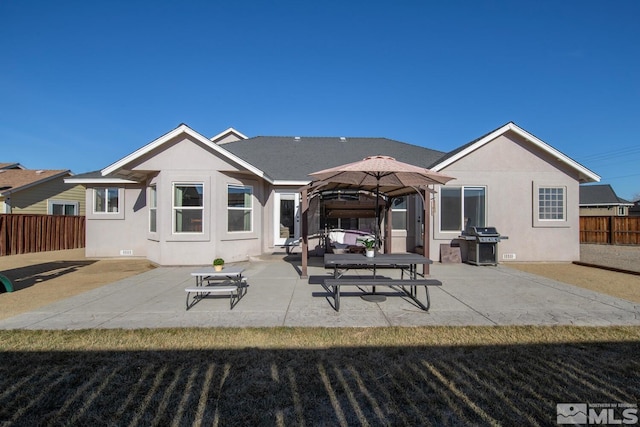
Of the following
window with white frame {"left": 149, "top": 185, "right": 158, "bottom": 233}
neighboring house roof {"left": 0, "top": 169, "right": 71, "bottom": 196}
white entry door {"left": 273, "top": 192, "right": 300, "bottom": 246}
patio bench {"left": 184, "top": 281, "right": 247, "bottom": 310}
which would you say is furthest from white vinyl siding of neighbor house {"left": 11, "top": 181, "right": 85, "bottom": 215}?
patio bench {"left": 184, "top": 281, "right": 247, "bottom": 310}

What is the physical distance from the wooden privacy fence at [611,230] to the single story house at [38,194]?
34654 mm

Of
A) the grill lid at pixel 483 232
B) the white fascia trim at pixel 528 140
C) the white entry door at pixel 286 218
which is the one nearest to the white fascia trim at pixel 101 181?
the white entry door at pixel 286 218

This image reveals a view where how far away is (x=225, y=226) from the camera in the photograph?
35.2 ft

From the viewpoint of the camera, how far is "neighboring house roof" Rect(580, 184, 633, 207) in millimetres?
30766

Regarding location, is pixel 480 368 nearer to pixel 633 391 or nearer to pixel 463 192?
pixel 633 391

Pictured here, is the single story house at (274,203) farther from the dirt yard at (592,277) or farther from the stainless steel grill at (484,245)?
the dirt yard at (592,277)

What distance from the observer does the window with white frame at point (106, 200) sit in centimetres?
1282

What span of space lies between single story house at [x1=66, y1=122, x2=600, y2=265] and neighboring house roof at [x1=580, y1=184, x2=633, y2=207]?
2643 centimetres

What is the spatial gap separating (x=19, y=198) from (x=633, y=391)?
2755 centimetres

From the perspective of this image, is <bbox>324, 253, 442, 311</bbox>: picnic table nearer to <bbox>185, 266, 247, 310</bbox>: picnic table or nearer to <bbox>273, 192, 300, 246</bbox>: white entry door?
<bbox>185, 266, 247, 310</bbox>: picnic table

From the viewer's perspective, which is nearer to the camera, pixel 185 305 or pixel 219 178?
pixel 185 305

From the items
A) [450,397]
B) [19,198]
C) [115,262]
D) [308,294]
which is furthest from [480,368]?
[19,198]

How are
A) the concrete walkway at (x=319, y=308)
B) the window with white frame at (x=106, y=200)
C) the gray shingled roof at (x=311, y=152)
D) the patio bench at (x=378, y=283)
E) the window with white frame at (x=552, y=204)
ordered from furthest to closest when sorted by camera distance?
the gray shingled roof at (x=311, y=152), the window with white frame at (x=106, y=200), the window with white frame at (x=552, y=204), the patio bench at (x=378, y=283), the concrete walkway at (x=319, y=308)

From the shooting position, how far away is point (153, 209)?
36.6 ft
